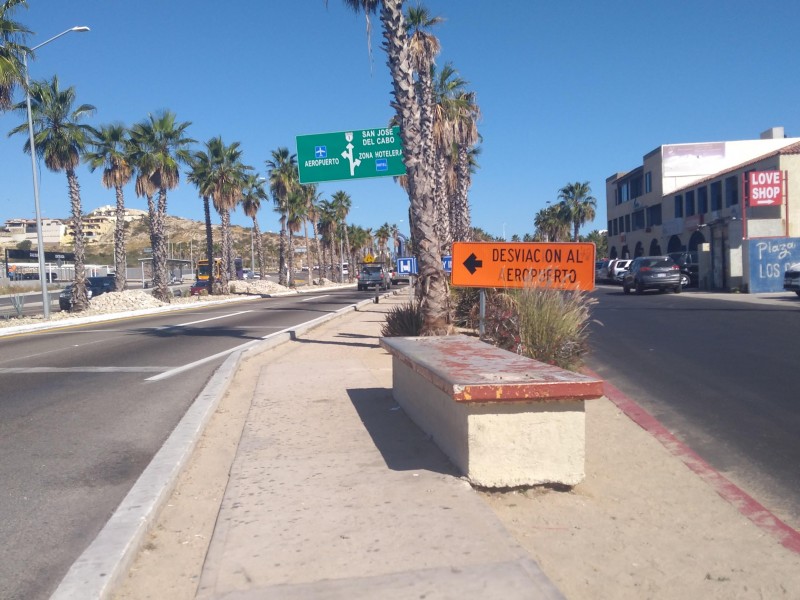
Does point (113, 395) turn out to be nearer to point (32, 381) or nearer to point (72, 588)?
point (32, 381)

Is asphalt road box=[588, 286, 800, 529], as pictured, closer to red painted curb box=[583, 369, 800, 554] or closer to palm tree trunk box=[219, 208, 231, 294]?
red painted curb box=[583, 369, 800, 554]

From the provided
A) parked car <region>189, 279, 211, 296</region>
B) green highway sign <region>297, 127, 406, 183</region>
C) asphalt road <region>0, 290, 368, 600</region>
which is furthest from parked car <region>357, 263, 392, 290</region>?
asphalt road <region>0, 290, 368, 600</region>

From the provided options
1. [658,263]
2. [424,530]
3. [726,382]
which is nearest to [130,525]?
[424,530]

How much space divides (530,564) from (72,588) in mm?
2407

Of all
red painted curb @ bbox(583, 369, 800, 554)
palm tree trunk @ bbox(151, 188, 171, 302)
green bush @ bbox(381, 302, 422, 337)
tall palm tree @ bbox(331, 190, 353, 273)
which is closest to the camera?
red painted curb @ bbox(583, 369, 800, 554)

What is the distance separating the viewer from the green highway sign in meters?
21.6

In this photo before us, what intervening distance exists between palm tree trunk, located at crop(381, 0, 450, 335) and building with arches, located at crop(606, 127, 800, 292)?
72.6ft

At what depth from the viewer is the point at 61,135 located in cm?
3319

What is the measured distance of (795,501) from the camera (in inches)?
229

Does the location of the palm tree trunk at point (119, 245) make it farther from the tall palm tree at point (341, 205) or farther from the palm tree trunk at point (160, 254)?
the tall palm tree at point (341, 205)

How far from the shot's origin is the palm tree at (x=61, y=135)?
33.0m

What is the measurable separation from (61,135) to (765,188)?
109 ft

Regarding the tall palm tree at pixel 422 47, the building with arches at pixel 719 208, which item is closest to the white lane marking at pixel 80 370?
the tall palm tree at pixel 422 47

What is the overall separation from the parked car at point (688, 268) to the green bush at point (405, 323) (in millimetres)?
23145
